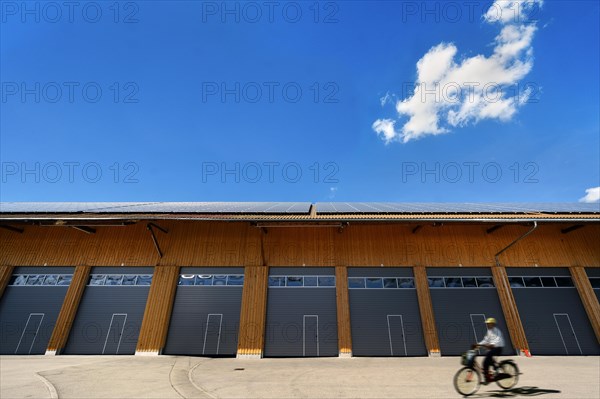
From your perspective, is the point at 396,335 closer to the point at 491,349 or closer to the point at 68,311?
the point at 491,349

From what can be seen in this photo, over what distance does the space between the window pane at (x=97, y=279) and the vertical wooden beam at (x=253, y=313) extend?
8.91 metres

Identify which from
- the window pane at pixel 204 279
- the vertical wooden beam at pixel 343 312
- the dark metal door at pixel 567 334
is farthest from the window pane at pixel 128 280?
the dark metal door at pixel 567 334

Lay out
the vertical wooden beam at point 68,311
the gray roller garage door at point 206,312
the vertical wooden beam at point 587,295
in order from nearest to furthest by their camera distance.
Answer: the gray roller garage door at point 206,312 < the vertical wooden beam at point 68,311 < the vertical wooden beam at point 587,295

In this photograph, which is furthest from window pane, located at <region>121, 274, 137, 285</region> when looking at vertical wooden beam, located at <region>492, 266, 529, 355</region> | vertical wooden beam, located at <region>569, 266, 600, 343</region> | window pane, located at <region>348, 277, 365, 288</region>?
vertical wooden beam, located at <region>569, 266, 600, 343</region>

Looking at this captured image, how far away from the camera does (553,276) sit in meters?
17.4

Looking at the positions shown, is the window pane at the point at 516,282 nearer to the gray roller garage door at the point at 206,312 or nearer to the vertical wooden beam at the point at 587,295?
the vertical wooden beam at the point at 587,295

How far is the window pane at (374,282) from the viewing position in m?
17.0

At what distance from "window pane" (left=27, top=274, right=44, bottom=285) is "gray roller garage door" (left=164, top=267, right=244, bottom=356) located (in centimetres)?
880

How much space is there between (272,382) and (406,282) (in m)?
11.1

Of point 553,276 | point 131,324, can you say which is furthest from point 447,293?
point 131,324

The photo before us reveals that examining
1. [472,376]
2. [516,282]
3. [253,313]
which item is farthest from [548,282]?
[253,313]

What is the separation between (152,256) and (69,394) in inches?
448

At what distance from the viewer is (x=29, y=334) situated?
16234 millimetres

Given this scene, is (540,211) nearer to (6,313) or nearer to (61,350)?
(61,350)
